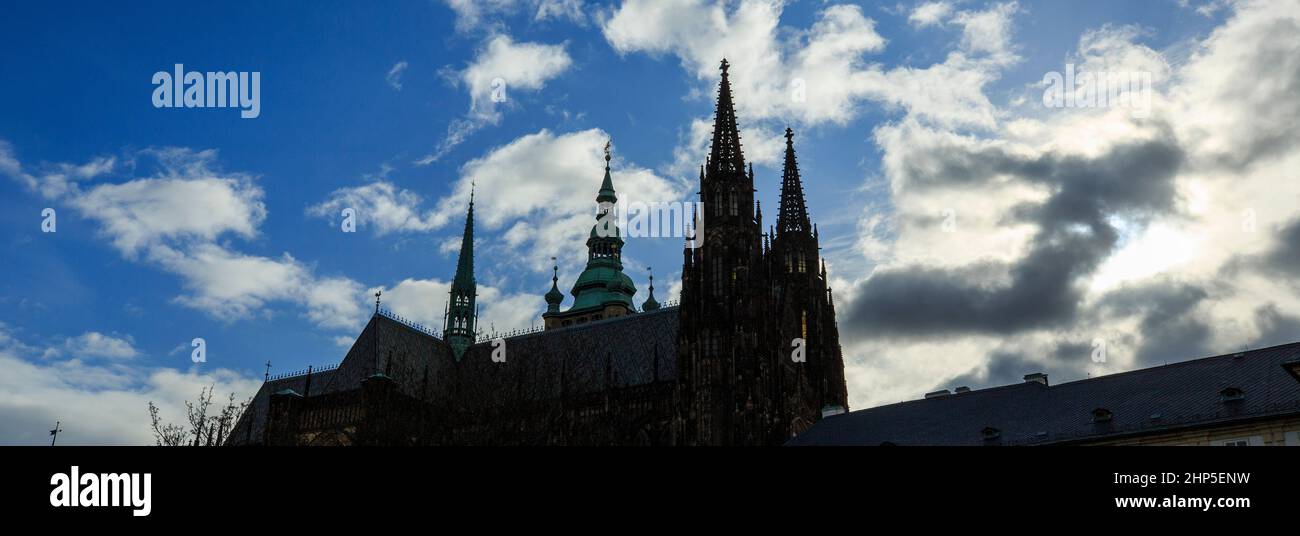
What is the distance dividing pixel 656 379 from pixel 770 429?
25.5 ft

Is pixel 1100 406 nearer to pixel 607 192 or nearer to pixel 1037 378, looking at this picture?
pixel 1037 378

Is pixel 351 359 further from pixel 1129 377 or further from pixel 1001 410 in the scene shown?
pixel 1129 377

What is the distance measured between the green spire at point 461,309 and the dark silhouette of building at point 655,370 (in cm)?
59

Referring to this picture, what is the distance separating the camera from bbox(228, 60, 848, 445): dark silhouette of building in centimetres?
5078

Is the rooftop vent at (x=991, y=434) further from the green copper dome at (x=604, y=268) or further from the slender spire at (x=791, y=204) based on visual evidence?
the green copper dome at (x=604, y=268)

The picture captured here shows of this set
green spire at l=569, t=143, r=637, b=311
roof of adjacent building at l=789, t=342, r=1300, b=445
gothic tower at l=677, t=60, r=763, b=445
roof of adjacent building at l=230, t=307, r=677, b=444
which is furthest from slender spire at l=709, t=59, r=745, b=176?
green spire at l=569, t=143, r=637, b=311

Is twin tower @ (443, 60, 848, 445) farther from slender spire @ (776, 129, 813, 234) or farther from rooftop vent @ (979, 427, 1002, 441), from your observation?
rooftop vent @ (979, 427, 1002, 441)

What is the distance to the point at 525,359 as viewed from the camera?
56.8 m

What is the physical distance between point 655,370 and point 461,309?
26691mm

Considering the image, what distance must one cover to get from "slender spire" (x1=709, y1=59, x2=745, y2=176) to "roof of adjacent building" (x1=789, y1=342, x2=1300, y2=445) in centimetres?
2017

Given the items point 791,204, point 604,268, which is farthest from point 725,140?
point 604,268

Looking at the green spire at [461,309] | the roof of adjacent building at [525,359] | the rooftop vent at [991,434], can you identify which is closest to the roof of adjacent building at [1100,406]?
the rooftop vent at [991,434]

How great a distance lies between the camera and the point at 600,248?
10481cm
